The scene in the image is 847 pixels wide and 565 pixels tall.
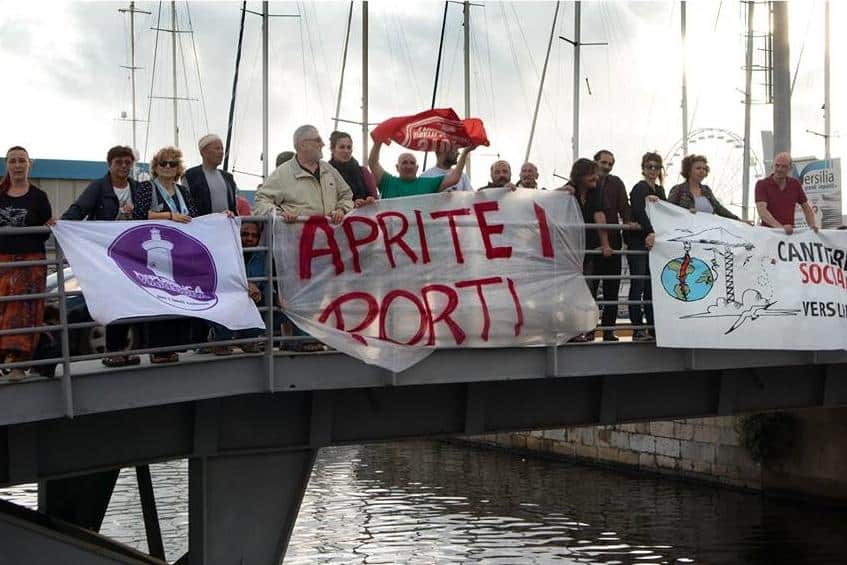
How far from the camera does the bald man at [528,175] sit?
1185 cm

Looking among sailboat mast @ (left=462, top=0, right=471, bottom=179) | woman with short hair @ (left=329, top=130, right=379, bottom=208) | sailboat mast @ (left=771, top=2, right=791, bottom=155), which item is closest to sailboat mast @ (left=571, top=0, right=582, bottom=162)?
sailboat mast @ (left=462, top=0, right=471, bottom=179)

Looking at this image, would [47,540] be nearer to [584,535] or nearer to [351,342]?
[351,342]

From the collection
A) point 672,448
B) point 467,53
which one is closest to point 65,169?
point 467,53

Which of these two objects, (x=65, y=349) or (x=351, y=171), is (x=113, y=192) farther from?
(x=351, y=171)

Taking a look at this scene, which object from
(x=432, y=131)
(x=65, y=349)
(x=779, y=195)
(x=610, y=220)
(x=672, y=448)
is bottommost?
(x=672, y=448)

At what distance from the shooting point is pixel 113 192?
953 centimetres

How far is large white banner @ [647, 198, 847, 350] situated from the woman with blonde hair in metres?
5.35

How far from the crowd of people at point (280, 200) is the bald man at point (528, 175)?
12mm

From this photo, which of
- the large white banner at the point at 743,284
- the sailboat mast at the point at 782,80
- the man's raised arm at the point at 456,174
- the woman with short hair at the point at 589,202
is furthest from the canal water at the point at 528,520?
the man's raised arm at the point at 456,174

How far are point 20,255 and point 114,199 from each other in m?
0.86

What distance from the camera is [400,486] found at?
27.0 metres

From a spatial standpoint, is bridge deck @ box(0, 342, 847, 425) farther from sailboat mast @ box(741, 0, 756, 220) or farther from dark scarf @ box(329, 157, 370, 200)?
sailboat mast @ box(741, 0, 756, 220)

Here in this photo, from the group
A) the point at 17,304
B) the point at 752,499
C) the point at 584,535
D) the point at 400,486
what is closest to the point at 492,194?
the point at 17,304

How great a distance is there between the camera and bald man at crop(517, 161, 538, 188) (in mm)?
11852
